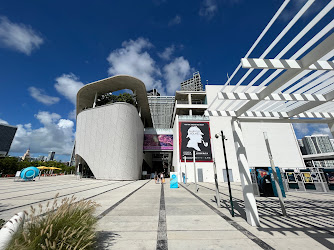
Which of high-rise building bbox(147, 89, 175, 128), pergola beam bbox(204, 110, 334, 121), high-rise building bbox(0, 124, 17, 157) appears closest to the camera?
pergola beam bbox(204, 110, 334, 121)

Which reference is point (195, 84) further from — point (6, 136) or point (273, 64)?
point (6, 136)

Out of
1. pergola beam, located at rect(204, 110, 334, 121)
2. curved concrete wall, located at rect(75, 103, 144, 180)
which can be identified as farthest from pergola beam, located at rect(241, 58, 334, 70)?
curved concrete wall, located at rect(75, 103, 144, 180)

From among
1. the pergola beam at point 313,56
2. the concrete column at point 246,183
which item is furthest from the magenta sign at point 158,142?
the pergola beam at point 313,56

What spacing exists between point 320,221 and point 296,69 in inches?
180

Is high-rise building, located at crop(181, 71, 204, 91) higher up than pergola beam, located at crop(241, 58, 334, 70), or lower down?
higher up

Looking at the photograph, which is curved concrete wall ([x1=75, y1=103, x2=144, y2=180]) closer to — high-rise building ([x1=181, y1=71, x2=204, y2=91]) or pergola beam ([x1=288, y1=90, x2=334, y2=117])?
pergola beam ([x1=288, y1=90, x2=334, y2=117])

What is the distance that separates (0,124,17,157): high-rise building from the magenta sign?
153 metres

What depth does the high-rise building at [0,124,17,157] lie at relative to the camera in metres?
120

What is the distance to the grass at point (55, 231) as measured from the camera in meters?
1.81

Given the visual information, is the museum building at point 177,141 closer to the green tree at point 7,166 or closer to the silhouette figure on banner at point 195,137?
the silhouette figure on banner at point 195,137

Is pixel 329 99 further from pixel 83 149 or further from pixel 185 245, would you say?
pixel 83 149

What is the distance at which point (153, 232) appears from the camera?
3.51 metres

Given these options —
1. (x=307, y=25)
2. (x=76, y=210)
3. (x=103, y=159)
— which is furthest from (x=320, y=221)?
(x=103, y=159)

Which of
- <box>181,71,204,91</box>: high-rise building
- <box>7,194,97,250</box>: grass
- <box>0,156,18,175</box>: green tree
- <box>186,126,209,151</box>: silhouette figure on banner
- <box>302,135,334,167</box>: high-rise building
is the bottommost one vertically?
<box>7,194,97,250</box>: grass
